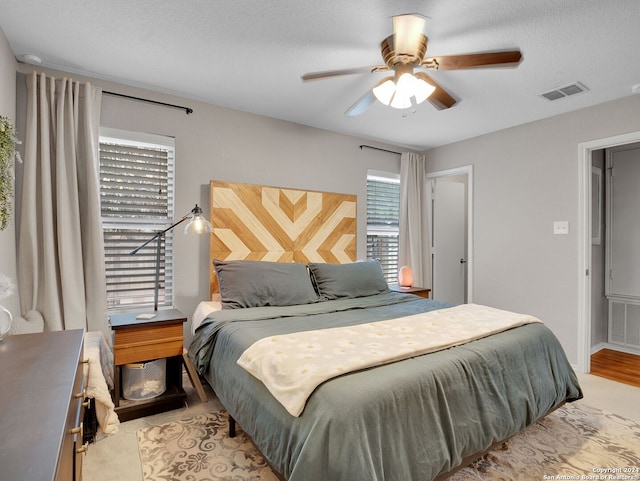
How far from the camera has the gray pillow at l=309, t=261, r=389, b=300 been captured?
3129mm

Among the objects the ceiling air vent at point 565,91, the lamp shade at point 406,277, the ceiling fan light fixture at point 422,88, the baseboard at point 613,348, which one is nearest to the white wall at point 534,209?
the ceiling air vent at point 565,91

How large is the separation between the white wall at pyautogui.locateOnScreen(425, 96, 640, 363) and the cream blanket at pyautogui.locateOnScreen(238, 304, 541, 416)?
1.56 meters

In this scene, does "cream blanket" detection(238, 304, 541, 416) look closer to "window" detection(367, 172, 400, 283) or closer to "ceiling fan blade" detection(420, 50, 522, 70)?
"ceiling fan blade" detection(420, 50, 522, 70)

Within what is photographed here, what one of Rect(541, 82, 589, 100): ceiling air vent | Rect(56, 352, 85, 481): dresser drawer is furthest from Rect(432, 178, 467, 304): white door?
Rect(56, 352, 85, 481): dresser drawer

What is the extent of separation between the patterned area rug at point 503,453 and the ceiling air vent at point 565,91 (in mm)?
2557

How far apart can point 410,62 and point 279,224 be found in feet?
6.57

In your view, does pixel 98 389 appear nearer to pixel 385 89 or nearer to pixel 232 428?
pixel 232 428

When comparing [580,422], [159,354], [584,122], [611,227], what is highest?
[584,122]

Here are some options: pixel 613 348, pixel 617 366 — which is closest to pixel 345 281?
pixel 617 366

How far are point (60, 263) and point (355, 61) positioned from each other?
2.59 m

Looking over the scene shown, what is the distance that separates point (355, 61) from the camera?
2.43m

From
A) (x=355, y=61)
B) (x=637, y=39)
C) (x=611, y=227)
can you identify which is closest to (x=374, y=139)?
(x=355, y=61)

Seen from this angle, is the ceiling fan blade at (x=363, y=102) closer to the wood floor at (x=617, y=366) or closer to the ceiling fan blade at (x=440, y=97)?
the ceiling fan blade at (x=440, y=97)

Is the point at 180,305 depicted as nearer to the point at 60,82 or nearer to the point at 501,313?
the point at 60,82
